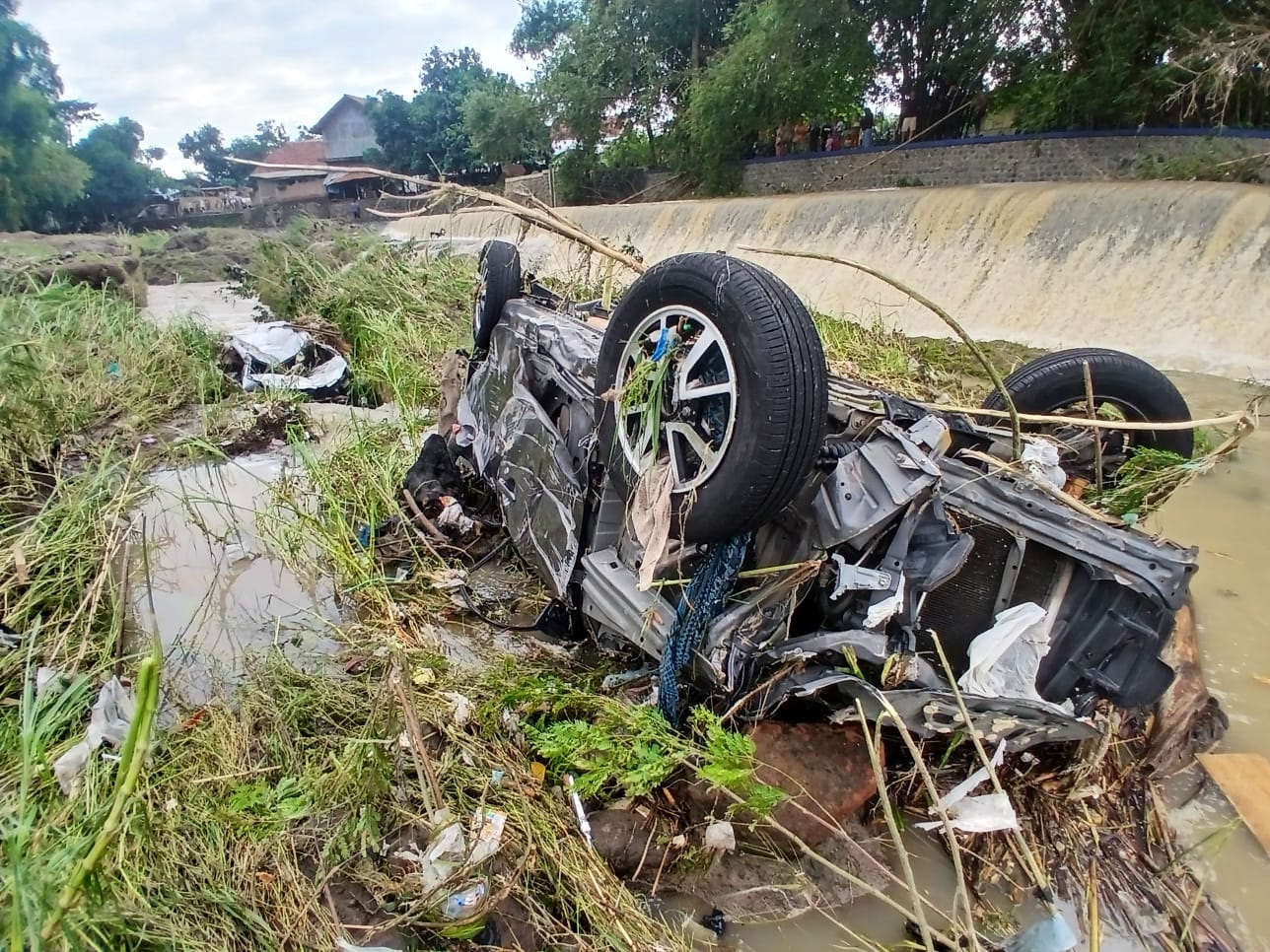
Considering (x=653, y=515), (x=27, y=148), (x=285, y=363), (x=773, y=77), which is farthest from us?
(x=27, y=148)

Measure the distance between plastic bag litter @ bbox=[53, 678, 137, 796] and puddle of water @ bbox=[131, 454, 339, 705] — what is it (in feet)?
Result: 0.89

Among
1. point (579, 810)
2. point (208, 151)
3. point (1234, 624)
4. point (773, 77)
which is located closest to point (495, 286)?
point (579, 810)

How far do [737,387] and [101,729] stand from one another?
243cm

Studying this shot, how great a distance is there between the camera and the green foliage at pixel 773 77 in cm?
1786

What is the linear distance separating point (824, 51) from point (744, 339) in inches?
774

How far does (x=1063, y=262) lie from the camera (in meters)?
10.2

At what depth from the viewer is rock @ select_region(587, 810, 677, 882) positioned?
223cm

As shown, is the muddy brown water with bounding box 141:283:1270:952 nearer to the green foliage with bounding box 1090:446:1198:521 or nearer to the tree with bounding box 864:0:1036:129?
the green foliage with bounding box 1090:446:1198:521

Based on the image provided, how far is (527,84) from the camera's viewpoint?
29.5 m

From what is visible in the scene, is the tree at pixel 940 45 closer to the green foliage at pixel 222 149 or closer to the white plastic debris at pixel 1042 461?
the white plastic debris at pixel 1042 461

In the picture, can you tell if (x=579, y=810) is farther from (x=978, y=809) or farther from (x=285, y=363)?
(x=285, y=363)

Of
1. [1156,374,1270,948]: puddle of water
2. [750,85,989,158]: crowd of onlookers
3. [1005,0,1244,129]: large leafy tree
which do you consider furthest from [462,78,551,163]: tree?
[1156,374,1270,948]: puddle of water

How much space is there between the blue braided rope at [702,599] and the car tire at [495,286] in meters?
2.46

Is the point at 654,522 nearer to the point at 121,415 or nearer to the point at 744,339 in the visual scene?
the point at 744,339
